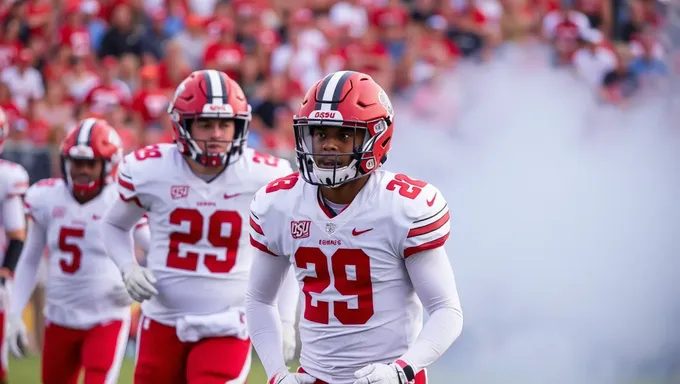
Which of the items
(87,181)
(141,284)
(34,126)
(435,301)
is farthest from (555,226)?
(435,301)

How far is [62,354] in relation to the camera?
5.68 m

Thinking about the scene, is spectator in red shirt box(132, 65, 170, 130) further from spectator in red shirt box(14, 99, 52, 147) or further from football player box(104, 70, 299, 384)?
football player box(104, 70, 299, 384)

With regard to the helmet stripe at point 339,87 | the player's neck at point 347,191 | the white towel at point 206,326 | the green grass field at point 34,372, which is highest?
the helmet stripe at point 339,87

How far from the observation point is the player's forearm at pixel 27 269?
5.89 meters

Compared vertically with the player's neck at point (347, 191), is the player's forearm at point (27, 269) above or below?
below

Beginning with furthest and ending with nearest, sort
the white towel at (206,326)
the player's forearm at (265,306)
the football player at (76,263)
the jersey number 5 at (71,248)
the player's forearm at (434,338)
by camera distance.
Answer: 1. the jersey number 5 at (71,248)
2. the football player at (76,263)
3. the white towel at (206,326)
4. the player's forearm at (265,306)
5. the player's forearm at (434,338)

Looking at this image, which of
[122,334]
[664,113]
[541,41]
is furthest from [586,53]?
[122,334]

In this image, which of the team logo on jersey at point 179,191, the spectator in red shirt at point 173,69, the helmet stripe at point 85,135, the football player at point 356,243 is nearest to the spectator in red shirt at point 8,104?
the spectator in red shirt at point 173,69

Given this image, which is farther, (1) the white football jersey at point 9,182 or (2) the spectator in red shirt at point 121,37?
(2) the spectator in red shirt at point 121,37

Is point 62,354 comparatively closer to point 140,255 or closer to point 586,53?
point 140,255

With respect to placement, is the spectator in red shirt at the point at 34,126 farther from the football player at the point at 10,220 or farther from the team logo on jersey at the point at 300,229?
the team logo on jersey at the point at 300,229

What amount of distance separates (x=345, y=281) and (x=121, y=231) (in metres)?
1.76

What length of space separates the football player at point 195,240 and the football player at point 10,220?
1.89m

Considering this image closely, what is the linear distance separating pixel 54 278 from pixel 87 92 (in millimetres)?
4699
